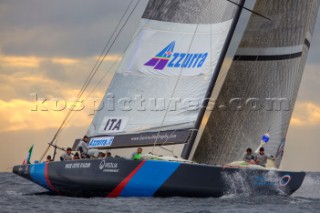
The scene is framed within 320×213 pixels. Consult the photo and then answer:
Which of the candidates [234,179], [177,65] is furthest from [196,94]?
[234,179]

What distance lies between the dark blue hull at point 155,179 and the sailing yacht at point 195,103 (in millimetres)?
23

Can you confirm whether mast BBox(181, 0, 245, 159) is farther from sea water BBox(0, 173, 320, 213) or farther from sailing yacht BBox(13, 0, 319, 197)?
sea water BBox(0, 173, 320, 213)

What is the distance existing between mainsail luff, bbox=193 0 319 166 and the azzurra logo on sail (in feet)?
6.58

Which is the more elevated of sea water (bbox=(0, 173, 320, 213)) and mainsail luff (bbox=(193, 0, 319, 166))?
mainsail luff (bbox=(193, 0, 319, 166))

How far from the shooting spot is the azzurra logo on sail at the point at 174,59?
65.7 ft

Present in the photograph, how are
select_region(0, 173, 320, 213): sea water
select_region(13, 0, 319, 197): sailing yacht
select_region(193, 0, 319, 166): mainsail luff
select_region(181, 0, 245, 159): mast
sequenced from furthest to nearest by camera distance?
select_region(193, 0, 319, 166): mainsail luff → select_region(181, 0, 245, 159): mast → select_region(13, 0, 319, 197): sailing yacht → select_region(0, 173, 320, 213): sea water

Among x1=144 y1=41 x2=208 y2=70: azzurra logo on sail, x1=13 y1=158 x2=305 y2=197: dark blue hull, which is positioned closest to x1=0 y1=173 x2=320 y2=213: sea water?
x1=13 y1=158 x2=305 y2=197: dark blue hull

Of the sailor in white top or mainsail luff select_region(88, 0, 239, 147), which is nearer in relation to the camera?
mainsail luff select_region(88, 0, 239, 147)

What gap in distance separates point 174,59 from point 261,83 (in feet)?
8.72

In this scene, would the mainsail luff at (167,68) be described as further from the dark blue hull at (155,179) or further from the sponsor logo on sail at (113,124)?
the dark blue hull at (155,179)

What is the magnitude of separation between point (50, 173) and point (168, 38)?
4.40 metres

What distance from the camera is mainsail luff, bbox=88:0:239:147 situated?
19.6m

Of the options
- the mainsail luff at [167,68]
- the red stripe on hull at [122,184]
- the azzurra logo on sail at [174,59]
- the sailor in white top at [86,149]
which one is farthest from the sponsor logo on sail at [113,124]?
the red stripe on hull at [122,184]

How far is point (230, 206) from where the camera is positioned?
1772 cm
